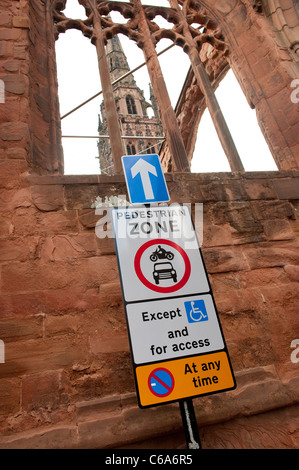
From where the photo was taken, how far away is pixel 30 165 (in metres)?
2.47

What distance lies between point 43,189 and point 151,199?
1.02m

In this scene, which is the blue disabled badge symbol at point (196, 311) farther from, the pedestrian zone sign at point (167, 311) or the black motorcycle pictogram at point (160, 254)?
the black motorcycle pictogram at point (160, 254)

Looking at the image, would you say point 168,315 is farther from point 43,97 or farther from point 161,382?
point 43,97

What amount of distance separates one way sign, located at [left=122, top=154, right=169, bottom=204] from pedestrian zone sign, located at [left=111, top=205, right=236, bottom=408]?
15 cm

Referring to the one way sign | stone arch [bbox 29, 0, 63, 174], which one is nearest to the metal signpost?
the one way sign

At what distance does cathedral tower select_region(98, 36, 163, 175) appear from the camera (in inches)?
1214

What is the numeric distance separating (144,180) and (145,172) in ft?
0.21

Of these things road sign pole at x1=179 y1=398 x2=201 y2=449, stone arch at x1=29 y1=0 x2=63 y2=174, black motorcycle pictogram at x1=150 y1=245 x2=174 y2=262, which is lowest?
road sign pole at x1=179 y1=398 x2=201 y2=449

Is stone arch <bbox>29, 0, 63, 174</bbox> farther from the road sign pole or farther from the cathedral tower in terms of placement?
the cathedral tower

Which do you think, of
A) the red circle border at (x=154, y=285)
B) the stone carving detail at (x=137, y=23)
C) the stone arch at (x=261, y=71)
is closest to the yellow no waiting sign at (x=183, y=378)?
the red circle border at (x=154, y=285)

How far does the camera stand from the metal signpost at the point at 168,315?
119 centimetres

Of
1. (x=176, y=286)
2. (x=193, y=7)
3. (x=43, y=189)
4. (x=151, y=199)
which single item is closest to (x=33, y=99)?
(x=43, y=189)

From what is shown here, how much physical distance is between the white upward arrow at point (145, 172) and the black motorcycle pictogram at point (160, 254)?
386 mm
